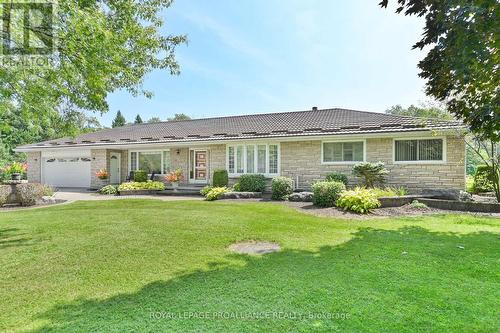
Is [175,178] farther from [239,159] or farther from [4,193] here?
[4,193]

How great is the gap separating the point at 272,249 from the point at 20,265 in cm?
424

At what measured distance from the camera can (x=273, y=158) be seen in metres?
16.1

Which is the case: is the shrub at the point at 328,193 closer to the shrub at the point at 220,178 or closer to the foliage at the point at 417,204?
the foliage at the point at 417,204

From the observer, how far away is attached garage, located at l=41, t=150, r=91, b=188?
70.3ft

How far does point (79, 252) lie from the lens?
5434 mm

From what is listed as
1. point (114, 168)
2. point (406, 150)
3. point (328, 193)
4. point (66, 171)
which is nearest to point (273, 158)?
point (328, 193)

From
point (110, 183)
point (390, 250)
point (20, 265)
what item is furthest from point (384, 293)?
point (110, 183)

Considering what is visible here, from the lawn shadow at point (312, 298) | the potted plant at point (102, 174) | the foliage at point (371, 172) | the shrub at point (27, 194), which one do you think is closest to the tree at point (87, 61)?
the lawn shadow at point (312, 298)

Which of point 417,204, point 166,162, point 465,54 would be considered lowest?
point 417,204

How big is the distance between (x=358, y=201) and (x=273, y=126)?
9085 millimetres

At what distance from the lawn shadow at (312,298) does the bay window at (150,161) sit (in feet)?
50.9

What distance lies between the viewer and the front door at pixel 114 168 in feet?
67.4

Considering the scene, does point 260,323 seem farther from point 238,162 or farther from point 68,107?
point 238,162

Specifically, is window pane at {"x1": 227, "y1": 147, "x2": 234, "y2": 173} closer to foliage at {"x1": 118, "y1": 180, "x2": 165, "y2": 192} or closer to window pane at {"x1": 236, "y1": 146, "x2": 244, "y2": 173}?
window pane at {"x1": 236, "y1": 146, "x2": 244, "y2": 173}
